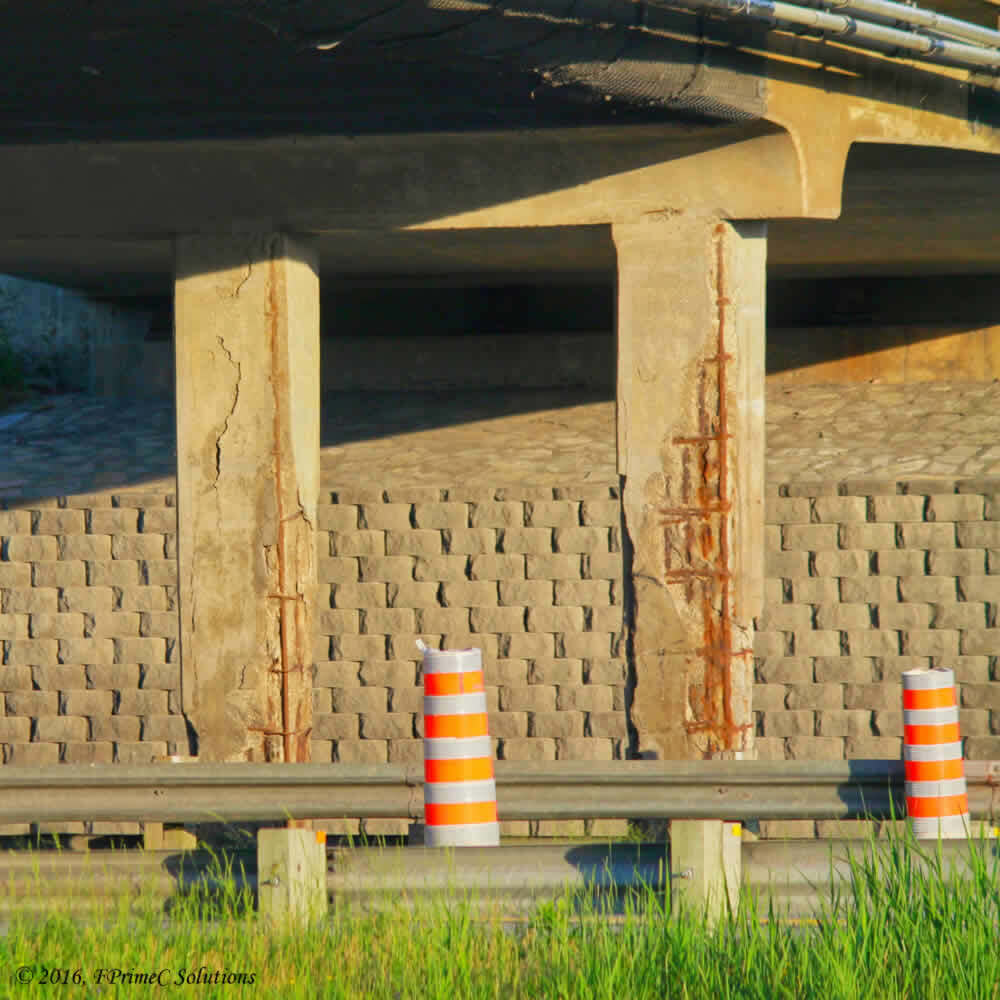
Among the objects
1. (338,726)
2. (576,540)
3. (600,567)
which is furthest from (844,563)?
(338,726)

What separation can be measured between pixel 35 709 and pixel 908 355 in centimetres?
822

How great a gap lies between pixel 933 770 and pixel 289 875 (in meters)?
2.46

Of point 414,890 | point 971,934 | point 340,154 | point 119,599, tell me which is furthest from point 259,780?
point 119,599

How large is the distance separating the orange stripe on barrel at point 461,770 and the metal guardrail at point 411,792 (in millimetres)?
233

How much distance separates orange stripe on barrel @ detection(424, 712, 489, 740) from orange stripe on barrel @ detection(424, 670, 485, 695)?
95mm

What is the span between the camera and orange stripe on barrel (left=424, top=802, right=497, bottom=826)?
5.41 m

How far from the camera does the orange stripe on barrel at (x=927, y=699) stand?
582 centimetres

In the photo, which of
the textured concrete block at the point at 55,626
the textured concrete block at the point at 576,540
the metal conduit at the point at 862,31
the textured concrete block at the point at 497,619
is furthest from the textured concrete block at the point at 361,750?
the metal conduit at the point at 862,31

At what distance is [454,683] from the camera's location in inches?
215

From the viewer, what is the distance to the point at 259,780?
5629 mm

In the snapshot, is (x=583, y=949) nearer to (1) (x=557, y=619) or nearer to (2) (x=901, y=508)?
(1) (x=557, y=619)

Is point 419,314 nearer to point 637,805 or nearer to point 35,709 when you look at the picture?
point 35,709

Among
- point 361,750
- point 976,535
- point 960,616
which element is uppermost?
point 976,535

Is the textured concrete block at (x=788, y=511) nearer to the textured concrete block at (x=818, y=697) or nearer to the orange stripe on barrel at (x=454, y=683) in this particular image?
the textured concrete block at (x=818, y=697)
